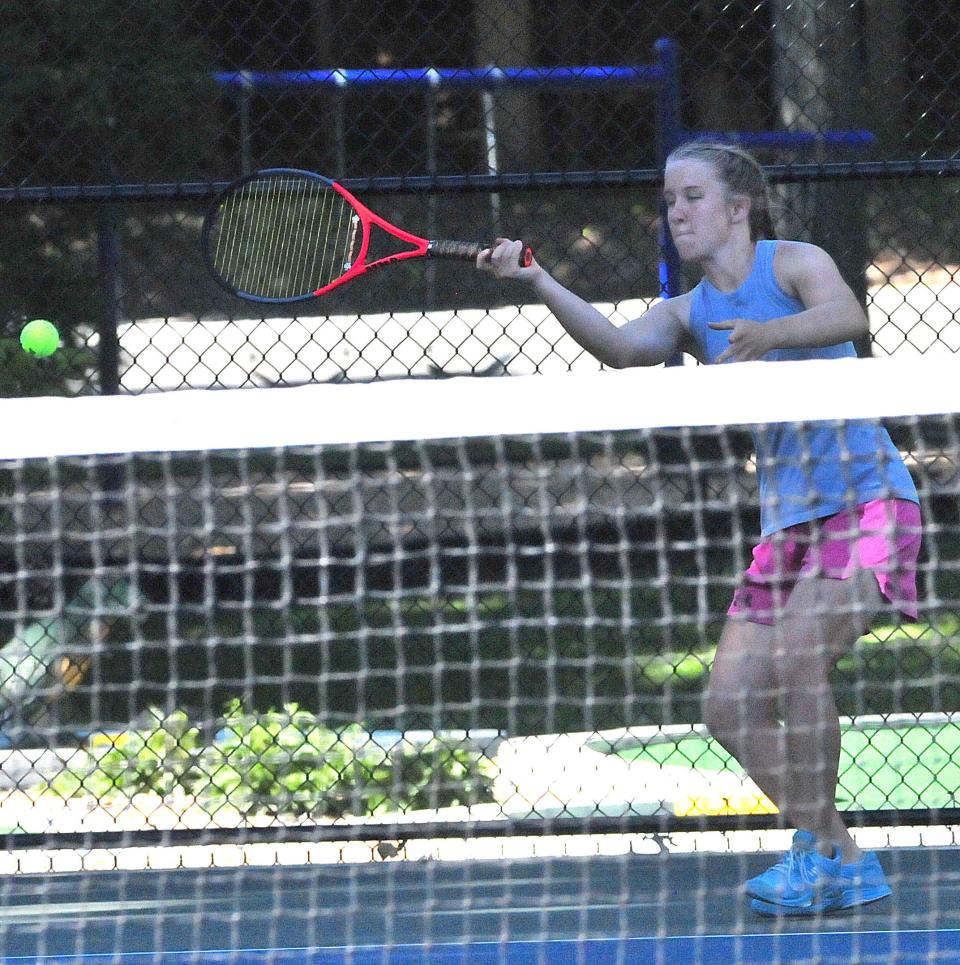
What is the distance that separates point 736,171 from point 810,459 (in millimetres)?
619

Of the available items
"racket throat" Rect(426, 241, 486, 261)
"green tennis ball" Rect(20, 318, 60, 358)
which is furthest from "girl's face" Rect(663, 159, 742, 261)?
"green tennis ball" Rect(20, 318, 60, 358)

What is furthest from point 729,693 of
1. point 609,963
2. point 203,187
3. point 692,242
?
point 203,187

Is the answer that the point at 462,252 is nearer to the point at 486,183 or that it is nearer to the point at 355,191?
the point at 486,183

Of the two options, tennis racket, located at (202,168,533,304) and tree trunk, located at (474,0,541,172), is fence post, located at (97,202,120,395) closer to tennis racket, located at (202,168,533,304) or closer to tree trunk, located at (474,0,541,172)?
tennis racket, located at (202,168,533,304)

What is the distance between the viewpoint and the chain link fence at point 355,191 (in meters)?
4.37

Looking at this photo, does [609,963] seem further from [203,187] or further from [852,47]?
[852,47]

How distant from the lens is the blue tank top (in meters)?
3.17

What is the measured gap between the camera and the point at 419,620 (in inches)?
276

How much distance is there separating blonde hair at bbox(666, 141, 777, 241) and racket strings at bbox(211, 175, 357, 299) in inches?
46.9

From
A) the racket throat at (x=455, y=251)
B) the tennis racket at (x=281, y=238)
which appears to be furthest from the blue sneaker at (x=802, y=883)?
the tennis racket at (x=281, y=238)

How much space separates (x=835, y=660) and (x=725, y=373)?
0.76 m

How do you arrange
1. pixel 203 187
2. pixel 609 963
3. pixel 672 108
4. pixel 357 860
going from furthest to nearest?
pixel 672 108
pixel 357 860
pixel 203 187
pixel 609 963

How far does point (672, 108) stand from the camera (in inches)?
208

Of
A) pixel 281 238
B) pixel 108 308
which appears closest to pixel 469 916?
pixel 281 238
